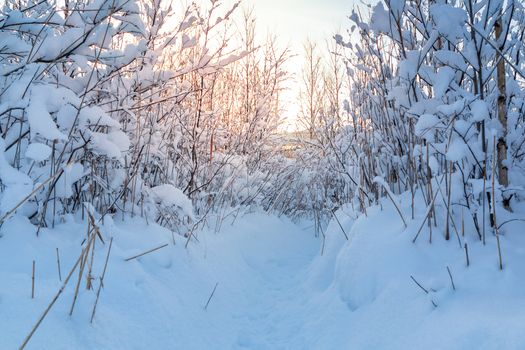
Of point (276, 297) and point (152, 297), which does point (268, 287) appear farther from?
point (152, 297)

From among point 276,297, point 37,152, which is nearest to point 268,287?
point 276,297

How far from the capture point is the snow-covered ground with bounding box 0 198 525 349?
1.08 meters

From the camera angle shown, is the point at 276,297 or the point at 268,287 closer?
the point at 276,297

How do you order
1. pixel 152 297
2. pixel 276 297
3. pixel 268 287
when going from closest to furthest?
pixel 152 297, pixel 276 297, pixel 268 287

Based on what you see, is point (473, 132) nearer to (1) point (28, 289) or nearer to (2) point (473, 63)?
(2) point (473, 63)

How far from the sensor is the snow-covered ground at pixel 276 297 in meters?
1.08

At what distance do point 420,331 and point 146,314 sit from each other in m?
0.90

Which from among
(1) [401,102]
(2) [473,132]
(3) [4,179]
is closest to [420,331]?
(2) [473,132]

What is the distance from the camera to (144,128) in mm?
2285

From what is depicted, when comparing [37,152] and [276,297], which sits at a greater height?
[37,152]

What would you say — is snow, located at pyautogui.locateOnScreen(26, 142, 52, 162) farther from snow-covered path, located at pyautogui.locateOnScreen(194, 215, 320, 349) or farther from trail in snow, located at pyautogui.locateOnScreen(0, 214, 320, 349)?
snow-covered path, located at pyautogui.locateOnScreen(194, 215, 320, 349)

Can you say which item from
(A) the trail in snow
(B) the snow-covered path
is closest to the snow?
(A) the trail in snow

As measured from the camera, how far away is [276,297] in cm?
229

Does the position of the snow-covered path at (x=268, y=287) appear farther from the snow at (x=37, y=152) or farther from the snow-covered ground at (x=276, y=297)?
the snow at (x=37, y=152)
